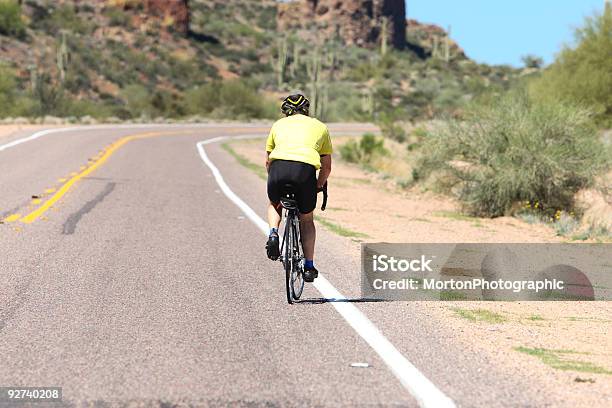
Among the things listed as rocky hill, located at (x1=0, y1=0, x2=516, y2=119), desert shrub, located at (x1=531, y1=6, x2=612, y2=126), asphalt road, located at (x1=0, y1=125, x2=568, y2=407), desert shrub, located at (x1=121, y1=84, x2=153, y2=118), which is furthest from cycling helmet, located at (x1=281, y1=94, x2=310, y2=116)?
desert shrub, located at (x1=121, y1=84, x2=153, y2=118)

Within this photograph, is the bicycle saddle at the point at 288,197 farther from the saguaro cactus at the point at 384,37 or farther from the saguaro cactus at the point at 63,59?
the saguaro cactus at the point at 384,37

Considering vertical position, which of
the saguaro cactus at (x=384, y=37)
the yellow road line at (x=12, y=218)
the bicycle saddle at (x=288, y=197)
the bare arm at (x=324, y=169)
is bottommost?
the yellow road line at (x=12, y=218)

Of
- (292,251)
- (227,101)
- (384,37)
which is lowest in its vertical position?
(227,101)

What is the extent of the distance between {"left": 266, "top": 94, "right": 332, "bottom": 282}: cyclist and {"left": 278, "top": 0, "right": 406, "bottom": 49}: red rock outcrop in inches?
4721

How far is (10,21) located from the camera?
83688 mm

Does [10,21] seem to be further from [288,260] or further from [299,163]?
[288,260]

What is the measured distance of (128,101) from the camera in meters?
74.9

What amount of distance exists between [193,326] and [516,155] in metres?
13.8

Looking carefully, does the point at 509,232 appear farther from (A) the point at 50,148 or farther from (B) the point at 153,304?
(A) the point at 50,148

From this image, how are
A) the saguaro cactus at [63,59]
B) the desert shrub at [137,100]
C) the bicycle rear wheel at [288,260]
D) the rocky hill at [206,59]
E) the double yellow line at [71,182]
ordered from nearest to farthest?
the bicycle rear wheel at [288,260]
the double yellow line at [71,182]
the desert shrub at [137,100]
the saguaro cactus at [63,59]
the rocky hill at [206,59]

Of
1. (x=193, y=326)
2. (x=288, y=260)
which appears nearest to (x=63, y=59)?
(x=288, y=260)

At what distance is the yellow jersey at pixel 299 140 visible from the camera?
28.4 feet

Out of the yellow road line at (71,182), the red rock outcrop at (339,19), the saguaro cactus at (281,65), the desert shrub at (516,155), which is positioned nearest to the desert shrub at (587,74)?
the desert shrub at (516,155)

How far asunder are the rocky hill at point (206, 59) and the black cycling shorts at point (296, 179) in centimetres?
4781
